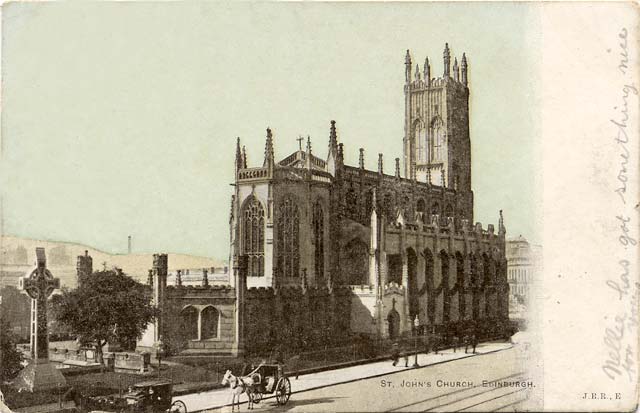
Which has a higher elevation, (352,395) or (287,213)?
(287,213)

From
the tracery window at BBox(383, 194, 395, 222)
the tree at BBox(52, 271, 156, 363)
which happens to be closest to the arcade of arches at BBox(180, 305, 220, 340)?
the tree at BBox(52, 271, 156, 363)

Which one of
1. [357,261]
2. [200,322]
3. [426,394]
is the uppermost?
[357,261]

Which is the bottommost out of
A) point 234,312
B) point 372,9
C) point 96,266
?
point 234,312

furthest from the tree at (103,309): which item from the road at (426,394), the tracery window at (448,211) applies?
the tracery window at (448,211)

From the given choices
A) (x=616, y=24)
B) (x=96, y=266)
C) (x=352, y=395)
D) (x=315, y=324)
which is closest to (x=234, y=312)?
(x=315, y=324)

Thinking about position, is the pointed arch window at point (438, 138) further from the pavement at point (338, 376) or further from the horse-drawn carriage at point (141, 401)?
the horse-drawn carriage at point (141, 401)

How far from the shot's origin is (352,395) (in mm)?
19859

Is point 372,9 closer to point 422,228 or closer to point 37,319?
point 37,319

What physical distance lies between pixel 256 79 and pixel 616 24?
31.5 feet

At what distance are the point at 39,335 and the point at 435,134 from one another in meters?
28.1

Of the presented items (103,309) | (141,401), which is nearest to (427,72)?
(103,309)

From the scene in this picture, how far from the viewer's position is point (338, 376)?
78.1 ft

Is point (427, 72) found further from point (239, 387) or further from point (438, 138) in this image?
point (239, 387)

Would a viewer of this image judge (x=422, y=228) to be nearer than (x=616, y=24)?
No
